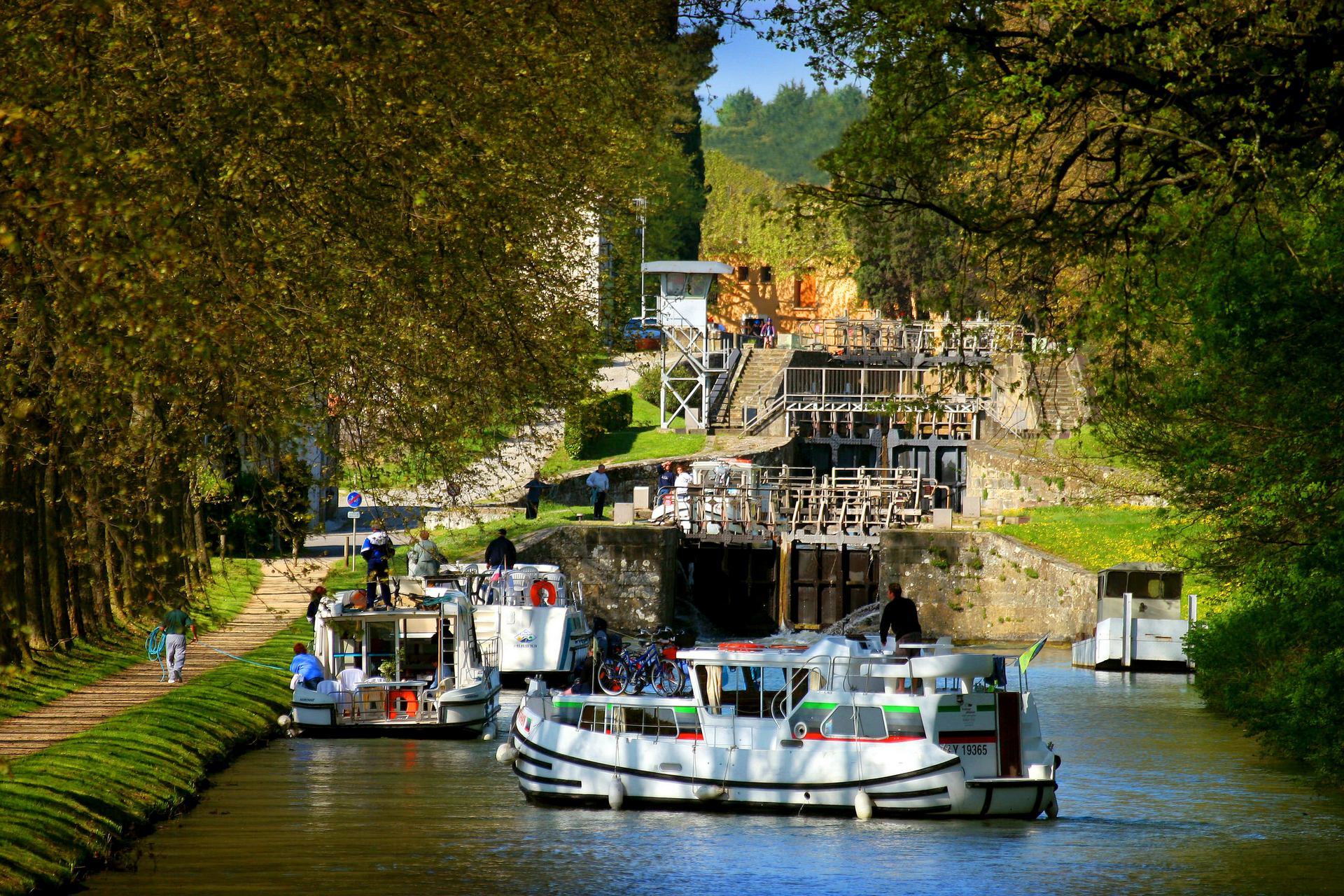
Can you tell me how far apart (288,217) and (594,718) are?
387 inches

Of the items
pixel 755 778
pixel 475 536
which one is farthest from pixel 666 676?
pixel 475 536

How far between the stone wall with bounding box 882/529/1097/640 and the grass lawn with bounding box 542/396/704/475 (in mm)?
12908

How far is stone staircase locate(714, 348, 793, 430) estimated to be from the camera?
62.2 m

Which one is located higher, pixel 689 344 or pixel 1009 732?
pixel 689 344

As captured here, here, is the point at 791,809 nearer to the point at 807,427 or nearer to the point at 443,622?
the point at 443,622

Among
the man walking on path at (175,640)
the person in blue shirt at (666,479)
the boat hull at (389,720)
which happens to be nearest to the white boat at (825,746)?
the boat hull at (389,720)

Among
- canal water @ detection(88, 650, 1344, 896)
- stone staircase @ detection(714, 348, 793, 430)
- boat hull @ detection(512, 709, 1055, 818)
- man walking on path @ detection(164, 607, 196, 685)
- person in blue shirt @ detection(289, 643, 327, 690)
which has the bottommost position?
canal water @ detection(88, 650, 1344, 896)

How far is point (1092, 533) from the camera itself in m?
44.2

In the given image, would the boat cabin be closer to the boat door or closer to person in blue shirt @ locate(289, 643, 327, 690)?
the boat door

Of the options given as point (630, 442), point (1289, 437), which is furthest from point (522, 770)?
point (630, 442)

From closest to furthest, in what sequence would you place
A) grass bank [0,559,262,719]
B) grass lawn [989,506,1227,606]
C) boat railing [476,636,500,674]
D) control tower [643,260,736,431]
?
grass bank [0,559,262,719], boat railing [476,636,500,674], grass lawn [989,506,1227,606], control tower [643,260,736,431]

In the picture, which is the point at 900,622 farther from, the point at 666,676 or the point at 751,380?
the point at 751,380

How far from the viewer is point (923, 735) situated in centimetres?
2012

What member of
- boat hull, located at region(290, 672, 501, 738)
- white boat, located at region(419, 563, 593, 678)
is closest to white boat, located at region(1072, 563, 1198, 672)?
white boat, located at region(419, 563, 593, 678)
